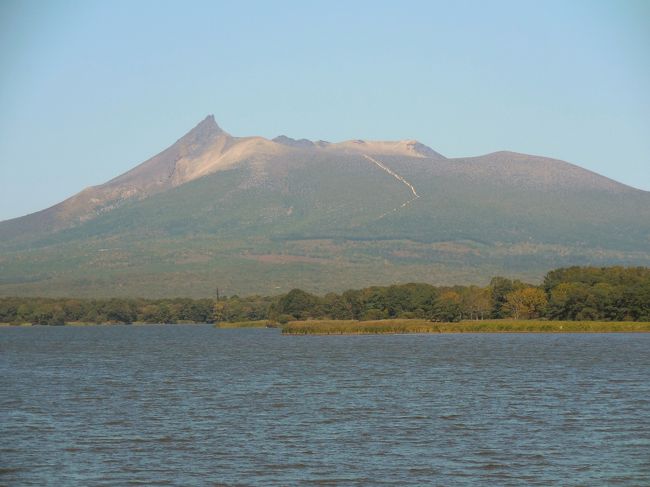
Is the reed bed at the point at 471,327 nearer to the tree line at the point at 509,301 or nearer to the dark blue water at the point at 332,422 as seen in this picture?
the tree line at the point at 509,301

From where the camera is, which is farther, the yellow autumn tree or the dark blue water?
the yellow autumn tree

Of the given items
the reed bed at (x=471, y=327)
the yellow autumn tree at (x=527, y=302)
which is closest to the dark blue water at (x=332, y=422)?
the reed bed at (x=471, y=327)

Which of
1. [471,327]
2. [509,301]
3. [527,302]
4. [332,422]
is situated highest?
[509,301]

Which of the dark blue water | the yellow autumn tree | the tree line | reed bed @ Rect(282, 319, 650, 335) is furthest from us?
the yellow autumn tree

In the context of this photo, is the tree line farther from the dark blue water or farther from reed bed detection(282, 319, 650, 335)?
the dark blue water

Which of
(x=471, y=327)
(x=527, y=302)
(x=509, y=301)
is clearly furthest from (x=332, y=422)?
(x=509, y=301)

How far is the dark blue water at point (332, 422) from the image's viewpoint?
3903 cm

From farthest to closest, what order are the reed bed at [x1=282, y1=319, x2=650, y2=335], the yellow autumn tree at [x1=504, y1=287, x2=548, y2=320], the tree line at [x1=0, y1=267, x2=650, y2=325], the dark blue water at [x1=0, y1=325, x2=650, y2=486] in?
1. the yellow autumn tree at [x1=504, y1=287, x2=548, y2=320]
2. the tree line at [x1=0, y1=267, x2=650, y2=325]
3. the reed bed at [x1=282, y1=319, x2=650, y2=335]
4. the dark blue water at [x1=0, y1=325, x2=650, y2=486]

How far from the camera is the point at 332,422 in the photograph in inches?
2016

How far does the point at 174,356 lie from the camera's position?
10975 cm

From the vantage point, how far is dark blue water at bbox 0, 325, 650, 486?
39031mm

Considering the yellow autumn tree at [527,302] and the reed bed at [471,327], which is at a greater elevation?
the yellow autumn tree at [527,302]

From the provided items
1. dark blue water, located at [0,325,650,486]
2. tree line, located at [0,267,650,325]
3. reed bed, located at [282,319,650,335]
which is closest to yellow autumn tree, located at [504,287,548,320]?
tree line, located at [0,267,650,325]

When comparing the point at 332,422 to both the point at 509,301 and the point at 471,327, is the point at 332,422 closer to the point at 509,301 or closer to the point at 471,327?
the point at 471,327
